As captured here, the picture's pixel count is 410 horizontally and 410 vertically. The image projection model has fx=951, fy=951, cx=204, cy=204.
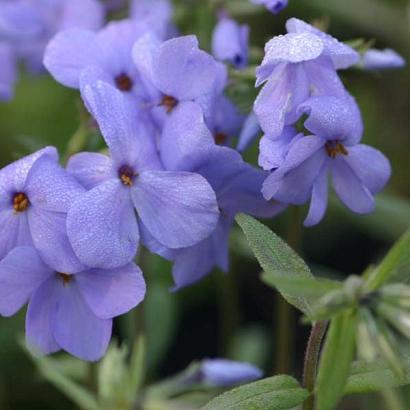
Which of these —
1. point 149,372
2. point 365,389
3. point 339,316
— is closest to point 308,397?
point 365,389

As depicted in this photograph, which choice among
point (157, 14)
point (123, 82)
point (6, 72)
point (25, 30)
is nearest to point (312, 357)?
point (123, 82)

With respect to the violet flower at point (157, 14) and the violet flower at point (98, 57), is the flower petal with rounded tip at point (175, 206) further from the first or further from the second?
the violet flower at point (157, 14)

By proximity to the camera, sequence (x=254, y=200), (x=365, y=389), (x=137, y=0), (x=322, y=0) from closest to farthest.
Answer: (x=365, y=389) < (x=254, y=200) < (x=137, y=0) < (x=322, y=0)

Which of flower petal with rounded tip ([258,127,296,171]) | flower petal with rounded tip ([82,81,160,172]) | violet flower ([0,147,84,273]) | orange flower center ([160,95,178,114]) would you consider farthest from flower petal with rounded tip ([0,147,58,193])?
flower petal with rounded tip ([258,127,296,171])

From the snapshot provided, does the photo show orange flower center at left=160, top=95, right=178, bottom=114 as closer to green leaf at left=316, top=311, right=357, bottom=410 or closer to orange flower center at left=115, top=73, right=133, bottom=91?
orange flower center at left=115, top=73, right=133, bottom=91

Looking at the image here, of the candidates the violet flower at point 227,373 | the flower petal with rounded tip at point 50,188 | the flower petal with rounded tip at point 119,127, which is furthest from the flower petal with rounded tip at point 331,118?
the violet flower at point 227,373

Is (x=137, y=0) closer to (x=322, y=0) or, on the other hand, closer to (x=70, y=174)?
(x=70, y=174)

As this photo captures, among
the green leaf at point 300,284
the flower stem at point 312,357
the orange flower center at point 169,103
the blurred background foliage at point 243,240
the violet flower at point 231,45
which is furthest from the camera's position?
the blurred background foliage at point 243,240
